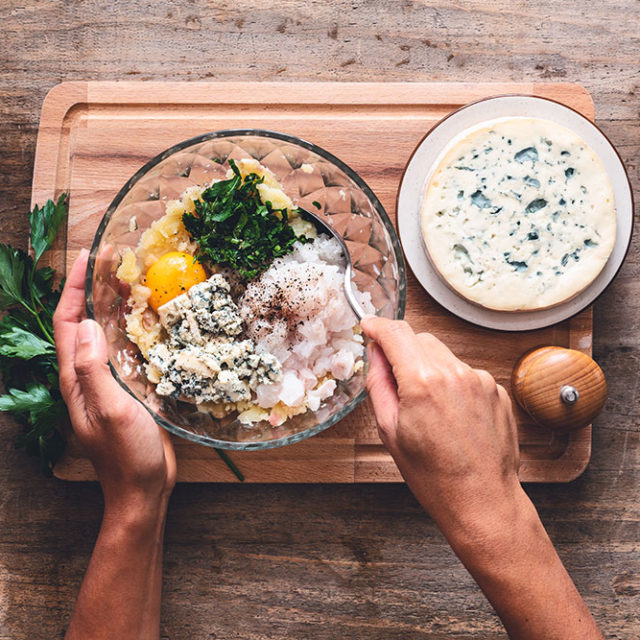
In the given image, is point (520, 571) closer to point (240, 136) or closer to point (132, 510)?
point (132, 510)

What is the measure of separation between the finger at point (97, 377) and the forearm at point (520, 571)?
1.02 metres

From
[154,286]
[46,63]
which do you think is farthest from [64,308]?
[46,63]

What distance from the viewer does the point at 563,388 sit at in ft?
6.23

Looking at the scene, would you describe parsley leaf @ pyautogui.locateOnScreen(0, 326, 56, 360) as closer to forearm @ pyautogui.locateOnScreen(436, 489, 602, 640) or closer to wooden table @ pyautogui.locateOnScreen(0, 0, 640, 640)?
wooden table @ pyautogui.locateOnScreen(0, 0, 640, 640)

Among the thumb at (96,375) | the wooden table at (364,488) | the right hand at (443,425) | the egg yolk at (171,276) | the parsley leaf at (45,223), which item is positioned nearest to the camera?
the right hand at (443,425)

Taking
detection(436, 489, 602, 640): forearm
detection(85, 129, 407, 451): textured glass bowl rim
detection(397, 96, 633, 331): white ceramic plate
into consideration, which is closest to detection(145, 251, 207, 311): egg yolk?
detection(85, 129, 407, 451): textured glass bowl rim

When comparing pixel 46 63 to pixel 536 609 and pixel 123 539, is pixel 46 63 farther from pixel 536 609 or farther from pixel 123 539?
pixel 536 609

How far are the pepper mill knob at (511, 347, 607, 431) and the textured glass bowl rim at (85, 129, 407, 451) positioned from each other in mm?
489

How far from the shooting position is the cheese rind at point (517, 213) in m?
1.99

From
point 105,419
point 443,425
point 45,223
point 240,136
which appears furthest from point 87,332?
point 443,425

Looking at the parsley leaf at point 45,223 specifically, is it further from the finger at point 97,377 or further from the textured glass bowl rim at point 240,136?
the finger at point 97,377

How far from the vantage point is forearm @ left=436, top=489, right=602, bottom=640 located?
1.67 m

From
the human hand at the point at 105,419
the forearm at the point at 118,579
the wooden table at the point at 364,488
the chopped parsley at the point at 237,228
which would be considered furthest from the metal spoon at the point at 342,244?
the forearm at the point at 118,579

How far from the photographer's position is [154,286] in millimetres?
1906
